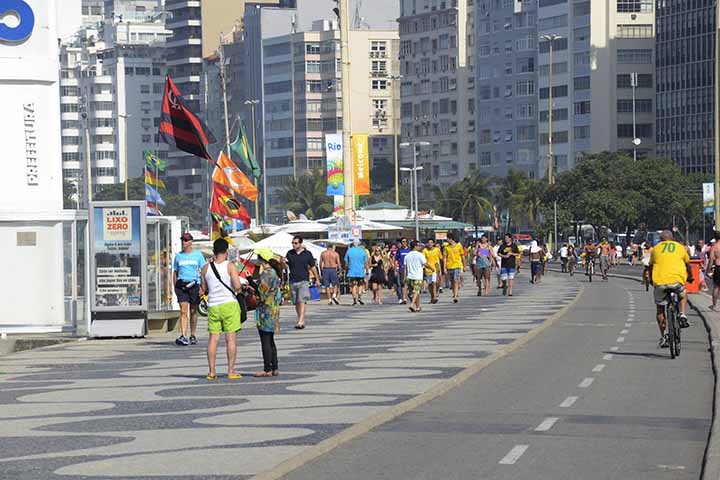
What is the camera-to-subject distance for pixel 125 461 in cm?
1271

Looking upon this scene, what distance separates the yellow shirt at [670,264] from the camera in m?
23.5

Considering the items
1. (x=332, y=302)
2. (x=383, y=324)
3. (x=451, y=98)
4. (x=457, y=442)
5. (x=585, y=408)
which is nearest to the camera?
(x=457, y=442)

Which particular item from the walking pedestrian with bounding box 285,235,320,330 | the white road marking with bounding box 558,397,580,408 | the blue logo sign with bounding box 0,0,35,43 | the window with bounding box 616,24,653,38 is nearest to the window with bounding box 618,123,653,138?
the window with bounding box 616,24,653,38

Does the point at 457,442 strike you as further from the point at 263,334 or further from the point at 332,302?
the point at 332,302

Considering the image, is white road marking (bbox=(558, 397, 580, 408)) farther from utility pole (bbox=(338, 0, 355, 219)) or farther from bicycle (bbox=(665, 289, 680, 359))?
utility pole (bbox=(338, 0, 355, 219))

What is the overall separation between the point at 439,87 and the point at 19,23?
15446 centimetres

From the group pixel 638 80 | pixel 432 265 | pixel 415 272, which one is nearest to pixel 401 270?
pixel 432 265

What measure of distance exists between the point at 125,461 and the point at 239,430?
6.72ft

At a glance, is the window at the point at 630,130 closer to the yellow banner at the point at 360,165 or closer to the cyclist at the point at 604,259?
the cyclist at the point at 604,259

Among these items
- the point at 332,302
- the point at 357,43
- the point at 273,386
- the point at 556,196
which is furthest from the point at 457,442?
the point at 357,43

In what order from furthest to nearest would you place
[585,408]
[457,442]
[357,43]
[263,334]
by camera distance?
[357,43]
[263,334]
[585,408]
[457,442]

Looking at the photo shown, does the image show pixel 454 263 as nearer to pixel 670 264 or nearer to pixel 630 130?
pixel 670 264

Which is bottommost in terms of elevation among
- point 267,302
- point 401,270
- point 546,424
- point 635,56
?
point 401,270

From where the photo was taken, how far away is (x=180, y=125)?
41719 mm
